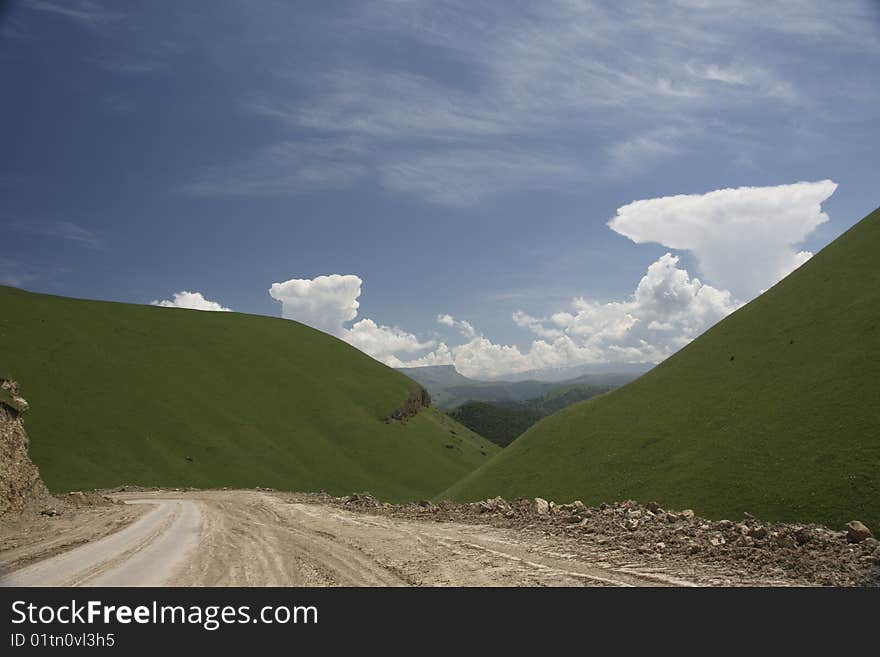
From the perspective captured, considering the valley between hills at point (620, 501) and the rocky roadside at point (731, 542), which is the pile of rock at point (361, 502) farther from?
the rocky roadside at point (731, 542)

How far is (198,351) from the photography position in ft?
362

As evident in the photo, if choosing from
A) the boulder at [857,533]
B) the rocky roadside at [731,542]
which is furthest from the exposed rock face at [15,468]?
the boulder at [857,533]

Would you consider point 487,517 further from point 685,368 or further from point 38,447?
point 38,447

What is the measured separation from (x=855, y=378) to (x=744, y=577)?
17.4m

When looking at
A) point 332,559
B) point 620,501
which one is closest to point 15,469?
point 332,559

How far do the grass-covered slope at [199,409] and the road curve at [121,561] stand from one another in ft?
167

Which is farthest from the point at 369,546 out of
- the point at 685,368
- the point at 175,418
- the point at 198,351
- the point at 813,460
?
the point at 198,351

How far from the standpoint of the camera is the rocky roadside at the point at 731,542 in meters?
11.3

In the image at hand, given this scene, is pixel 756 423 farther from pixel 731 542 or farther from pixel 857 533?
pixel 731 542

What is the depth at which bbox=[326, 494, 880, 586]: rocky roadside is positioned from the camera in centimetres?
1134

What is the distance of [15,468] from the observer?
25000 mm

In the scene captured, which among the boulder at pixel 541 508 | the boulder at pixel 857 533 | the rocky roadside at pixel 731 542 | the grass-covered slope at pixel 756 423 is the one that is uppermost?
the grass-covered slope at pixel 756 423

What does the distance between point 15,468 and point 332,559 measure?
21165mm
